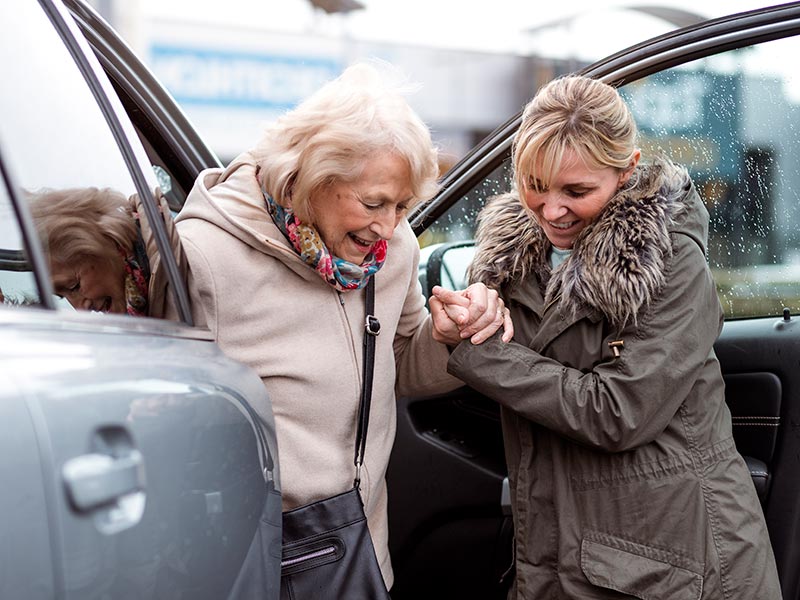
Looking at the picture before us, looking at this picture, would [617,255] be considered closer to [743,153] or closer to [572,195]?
[572,195]

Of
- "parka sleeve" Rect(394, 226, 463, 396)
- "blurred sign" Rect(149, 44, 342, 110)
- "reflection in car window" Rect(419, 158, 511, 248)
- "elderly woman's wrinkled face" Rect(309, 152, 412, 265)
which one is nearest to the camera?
"elderly woman's wrinkled face" Rect(309, 152, 412, 265)

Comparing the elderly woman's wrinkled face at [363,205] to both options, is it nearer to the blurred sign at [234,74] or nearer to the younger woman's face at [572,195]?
the younger woman's face at [572,195]

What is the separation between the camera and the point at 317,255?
185 cm

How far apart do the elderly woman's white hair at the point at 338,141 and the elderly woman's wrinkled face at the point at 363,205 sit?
2cm

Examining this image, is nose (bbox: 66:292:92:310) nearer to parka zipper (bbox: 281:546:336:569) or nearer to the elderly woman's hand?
parka zipper (bbox: 281:546:336:569)

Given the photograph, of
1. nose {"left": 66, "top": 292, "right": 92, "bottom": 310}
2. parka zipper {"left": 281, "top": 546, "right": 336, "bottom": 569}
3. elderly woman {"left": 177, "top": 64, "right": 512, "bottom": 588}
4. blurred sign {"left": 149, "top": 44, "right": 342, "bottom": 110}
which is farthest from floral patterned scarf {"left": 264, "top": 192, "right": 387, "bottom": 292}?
blurred sign {"left": 149, "top": 44, "right": 342, "bottom": 110}

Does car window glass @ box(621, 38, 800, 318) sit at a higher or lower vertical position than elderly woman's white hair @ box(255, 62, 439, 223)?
lower

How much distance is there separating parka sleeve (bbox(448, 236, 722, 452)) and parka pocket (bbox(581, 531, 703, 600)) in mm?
207

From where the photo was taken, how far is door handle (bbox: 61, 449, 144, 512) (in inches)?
42.4

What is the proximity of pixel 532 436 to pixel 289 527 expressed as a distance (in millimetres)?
563

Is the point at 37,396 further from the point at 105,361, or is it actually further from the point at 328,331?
the point at 328,331

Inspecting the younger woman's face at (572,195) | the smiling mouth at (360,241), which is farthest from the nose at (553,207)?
the smiling mouth at (360,241)

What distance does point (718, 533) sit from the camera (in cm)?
197

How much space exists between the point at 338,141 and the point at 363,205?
0.13 m
